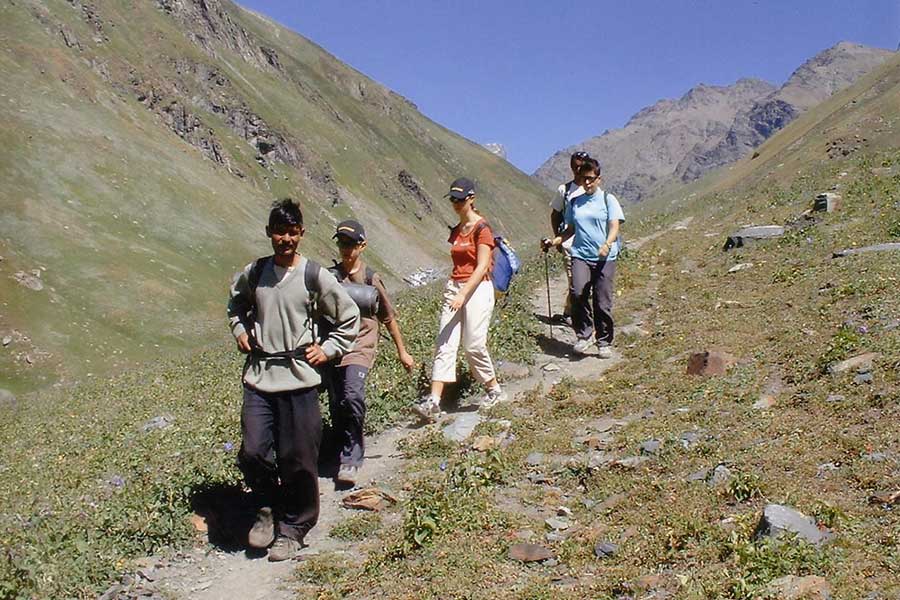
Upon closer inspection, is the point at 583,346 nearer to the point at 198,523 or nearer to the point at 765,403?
the point at 765,403

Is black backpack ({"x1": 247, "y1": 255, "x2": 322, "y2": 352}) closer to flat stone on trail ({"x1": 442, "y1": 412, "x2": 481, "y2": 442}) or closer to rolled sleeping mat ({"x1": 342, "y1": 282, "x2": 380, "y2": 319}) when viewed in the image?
rolled sleeping mat ({"x1": 342, "y1": 282, "x2": 380, "y2": 319})

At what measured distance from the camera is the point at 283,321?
6.86 m

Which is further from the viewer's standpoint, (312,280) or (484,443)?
(484,443)

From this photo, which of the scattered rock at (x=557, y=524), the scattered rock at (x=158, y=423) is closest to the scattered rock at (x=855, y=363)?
the scattered rock at (x=557, y=524)

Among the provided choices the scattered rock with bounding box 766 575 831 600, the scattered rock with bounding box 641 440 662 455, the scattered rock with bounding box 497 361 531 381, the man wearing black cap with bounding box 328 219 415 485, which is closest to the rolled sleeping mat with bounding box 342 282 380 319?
the man wearing black cap with bounding box 328 219 415 485

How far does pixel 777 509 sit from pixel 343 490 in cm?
453

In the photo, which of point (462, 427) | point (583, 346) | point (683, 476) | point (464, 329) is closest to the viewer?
point (683, 476)

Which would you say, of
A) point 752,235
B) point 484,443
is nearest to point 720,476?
point 484,443

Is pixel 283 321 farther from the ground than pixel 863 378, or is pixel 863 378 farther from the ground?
pixel 283 321

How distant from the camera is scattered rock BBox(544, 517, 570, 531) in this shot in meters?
6.71

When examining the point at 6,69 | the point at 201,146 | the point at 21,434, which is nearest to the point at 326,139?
the point at 201,146

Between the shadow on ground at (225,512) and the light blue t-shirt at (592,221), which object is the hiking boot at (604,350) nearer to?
the light blue t-shirt at (592,221)

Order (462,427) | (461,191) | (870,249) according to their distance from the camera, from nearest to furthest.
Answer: (461,191) < (462,427) < (870,249)

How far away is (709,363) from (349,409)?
4.75 meters
